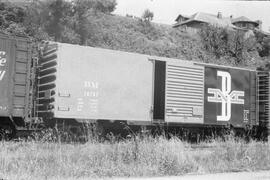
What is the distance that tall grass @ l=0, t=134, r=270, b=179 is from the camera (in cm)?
736

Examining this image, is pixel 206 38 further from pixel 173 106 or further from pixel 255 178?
pixel 255 178

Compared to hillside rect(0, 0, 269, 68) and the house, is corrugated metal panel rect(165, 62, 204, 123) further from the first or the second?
the house

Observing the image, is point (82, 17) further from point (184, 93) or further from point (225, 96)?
point (184, 93)

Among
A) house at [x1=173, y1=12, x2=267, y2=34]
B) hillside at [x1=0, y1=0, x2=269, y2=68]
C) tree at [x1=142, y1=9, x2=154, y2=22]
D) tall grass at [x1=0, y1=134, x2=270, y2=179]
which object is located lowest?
tall grass at [x1=0, y1=134, x2=270, y2=179]

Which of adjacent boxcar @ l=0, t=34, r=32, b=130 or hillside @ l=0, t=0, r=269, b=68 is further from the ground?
hillside @ l=0, t=0, r=269, b=68

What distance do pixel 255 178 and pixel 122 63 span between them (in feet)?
26.2

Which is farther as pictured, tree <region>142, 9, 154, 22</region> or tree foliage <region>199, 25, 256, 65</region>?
tree <region>142, 9, 154, 22</region>

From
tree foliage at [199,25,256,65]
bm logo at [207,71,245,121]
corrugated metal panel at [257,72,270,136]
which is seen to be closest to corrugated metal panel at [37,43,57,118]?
bm logo at [207,71,245,121]

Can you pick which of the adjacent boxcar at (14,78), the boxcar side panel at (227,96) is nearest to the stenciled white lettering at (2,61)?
the adjacent boxcar at (14,78)

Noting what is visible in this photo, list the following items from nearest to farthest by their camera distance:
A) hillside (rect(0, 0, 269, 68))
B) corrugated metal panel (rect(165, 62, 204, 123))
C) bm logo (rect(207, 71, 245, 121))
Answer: corrugated metal panel (rect(165, 62, 204, 123)) → bm logo (rect(207, 71, 245, 121)) → hillside (rect(0, 0, 269, 68))

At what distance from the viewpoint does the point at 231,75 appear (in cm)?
1781

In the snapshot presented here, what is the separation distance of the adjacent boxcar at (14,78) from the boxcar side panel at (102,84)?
3.44 feet

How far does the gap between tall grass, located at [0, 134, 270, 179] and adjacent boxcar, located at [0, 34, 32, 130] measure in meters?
2.75

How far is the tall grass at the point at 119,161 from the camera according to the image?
7363mm
